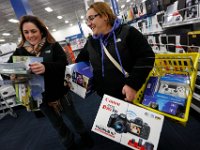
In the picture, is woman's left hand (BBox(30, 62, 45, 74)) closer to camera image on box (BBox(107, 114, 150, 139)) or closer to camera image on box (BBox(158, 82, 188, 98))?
camera image on box (BBox(107, 114, 150, 139))

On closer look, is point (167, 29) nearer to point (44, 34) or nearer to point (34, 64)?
point (44, 34)

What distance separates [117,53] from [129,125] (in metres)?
0.50

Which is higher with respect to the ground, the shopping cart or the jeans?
the shopping cart

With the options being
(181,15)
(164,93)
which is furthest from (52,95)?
(181,15)

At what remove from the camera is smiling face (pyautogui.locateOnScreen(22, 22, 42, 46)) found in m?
1.62

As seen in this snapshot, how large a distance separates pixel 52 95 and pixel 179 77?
1.19 metres

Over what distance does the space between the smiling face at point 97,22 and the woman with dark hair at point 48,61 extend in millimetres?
521

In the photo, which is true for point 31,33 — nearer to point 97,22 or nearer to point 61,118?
point 97,22

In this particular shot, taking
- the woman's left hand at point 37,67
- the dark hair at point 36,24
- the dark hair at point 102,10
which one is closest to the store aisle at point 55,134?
the woman's left hand at point 37,67

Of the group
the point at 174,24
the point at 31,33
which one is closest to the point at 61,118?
the point at 31,33

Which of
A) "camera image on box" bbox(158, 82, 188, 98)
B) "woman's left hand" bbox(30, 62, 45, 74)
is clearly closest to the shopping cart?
"camera image on box" bbox(158, 82, 188, 98)

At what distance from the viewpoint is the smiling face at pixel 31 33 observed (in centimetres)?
162

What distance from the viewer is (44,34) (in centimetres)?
178

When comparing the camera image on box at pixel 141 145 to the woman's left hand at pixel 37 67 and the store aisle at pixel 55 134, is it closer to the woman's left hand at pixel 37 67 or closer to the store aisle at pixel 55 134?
the store aisle at pixel 55 134
